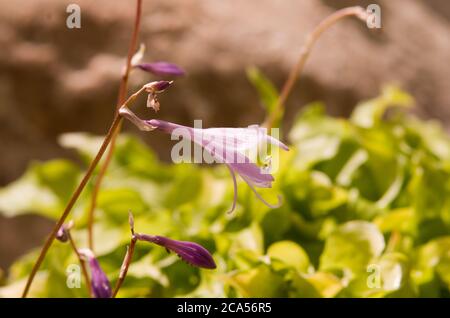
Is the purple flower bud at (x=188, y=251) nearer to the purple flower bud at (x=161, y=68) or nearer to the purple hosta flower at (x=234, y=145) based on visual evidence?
the purple hosta flower at (x=234, y=145)

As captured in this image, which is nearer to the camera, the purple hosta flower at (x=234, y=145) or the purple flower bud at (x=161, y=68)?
the purple hosta flower at (x=234, y=145)

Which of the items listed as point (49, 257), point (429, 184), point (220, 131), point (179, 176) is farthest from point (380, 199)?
point (220, 131)

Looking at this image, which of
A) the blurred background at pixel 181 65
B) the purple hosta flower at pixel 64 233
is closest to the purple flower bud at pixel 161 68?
the purple hosta flower at pixel 64 233

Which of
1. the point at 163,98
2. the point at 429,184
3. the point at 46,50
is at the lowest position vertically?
the point at 429,184

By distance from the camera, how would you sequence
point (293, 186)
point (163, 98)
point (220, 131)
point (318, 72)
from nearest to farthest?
point (220, 131)
point (293, 186)
point (163, 98)
point (318, 72)

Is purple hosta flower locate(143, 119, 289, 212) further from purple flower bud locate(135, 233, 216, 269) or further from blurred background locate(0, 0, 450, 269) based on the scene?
blurred background locate(0, 0, 450, 269)

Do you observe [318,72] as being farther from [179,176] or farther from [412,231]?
[412,231]
